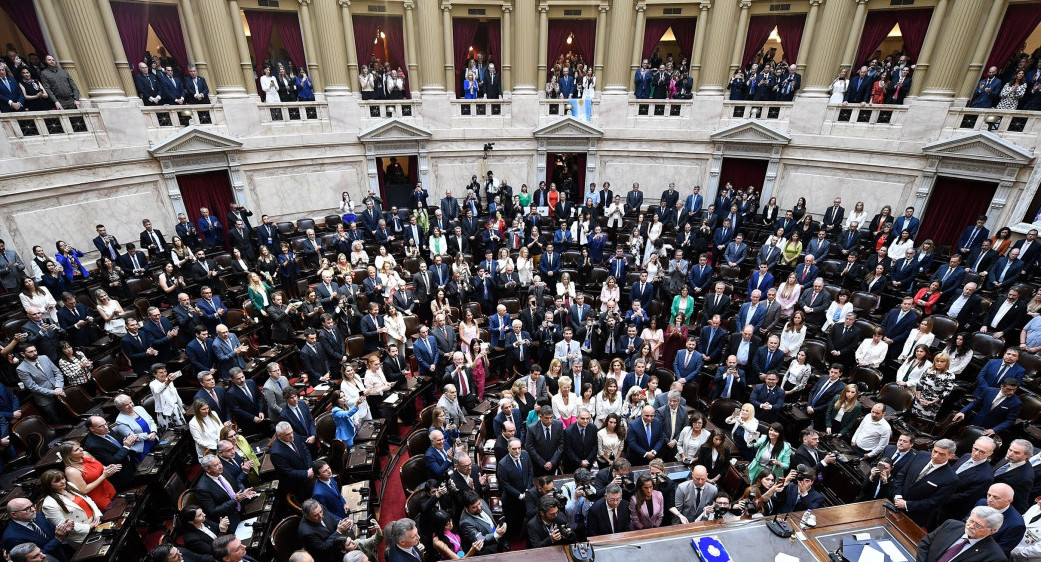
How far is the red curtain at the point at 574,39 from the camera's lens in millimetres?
16266

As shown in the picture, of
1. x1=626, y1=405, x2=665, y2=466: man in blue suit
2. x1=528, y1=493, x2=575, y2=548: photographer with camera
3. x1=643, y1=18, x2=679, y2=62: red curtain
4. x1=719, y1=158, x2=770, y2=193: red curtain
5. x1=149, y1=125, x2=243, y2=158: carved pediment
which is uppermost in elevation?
x1=643, y1=18, x2=679, y2=62: red curtain

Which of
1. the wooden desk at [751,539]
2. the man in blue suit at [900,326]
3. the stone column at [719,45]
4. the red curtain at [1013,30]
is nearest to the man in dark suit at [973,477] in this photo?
the wooden desk at [751,539]

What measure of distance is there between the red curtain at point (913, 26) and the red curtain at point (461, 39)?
41.8ft

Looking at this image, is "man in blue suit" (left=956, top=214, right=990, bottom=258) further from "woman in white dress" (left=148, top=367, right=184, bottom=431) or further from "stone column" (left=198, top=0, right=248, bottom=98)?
"stone column" (left=198, top=0, right=248, bottom=98)

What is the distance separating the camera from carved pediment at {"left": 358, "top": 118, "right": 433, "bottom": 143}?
588 inches

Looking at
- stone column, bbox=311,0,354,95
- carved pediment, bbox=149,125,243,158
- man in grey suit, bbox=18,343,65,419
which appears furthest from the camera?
stone column, bbox=311,0,354,95

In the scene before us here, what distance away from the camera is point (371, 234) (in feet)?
44.5

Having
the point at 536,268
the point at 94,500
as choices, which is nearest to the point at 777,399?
the point at 536,268

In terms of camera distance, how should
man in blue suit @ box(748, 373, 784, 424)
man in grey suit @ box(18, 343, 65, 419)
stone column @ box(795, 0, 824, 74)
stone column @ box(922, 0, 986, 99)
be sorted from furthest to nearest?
stone column @ box(795, 0, 824, 74), stone column @ box(922, 0, 986, 99), man in blue suit @ box(748, 373, 784, 424), man in grey suit @ box(18, 343, 65, 419)

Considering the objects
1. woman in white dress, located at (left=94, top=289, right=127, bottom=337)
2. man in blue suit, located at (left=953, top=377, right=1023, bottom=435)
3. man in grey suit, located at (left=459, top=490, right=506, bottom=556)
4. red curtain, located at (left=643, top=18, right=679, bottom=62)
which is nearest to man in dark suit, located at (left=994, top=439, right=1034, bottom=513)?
→ man in blue suit, located at (left=953, top=377, right=1023, bottom=435)

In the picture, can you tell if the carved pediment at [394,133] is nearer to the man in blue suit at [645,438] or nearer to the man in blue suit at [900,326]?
the man in blue suit at [645,438]

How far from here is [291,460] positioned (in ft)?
17.7

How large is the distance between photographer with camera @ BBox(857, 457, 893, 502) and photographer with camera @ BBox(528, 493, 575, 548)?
11.6ft

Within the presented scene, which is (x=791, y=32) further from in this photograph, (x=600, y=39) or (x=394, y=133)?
(x=394, y=133)
